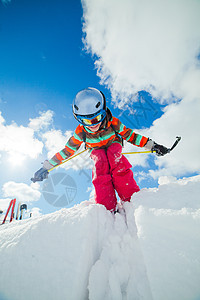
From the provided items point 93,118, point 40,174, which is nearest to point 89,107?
point 93,118

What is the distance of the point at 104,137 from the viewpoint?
2.96m

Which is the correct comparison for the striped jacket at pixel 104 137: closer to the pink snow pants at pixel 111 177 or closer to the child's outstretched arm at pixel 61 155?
the child's outstretched arm at pixel 61 155

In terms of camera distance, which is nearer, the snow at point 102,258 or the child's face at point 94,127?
the snow at point 102,258

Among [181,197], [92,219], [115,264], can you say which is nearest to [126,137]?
[181,197]

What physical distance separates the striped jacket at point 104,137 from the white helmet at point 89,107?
223 millimetres

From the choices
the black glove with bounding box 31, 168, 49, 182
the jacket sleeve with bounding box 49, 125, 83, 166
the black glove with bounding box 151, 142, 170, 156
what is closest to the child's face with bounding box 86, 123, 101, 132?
the jacket sleeve with bounding box 49, 125, 83, 166

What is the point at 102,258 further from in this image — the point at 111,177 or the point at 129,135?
the point at 129,135

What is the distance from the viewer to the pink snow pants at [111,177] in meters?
2.50

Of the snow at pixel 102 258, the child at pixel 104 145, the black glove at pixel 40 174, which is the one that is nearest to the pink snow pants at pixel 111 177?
the child at pixel 104 145

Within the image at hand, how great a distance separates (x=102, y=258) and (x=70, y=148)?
94.0 inches

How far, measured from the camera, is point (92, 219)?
1.40 m

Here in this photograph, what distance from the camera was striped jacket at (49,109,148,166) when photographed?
2.94 m

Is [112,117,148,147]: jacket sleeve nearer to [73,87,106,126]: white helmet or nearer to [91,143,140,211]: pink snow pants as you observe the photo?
[91,143,140,211]: pink snow pants

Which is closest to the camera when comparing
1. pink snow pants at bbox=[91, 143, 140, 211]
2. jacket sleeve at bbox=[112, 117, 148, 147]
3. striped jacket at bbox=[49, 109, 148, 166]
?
pink snow pants at bbox=[91, 143, 140, 211]
